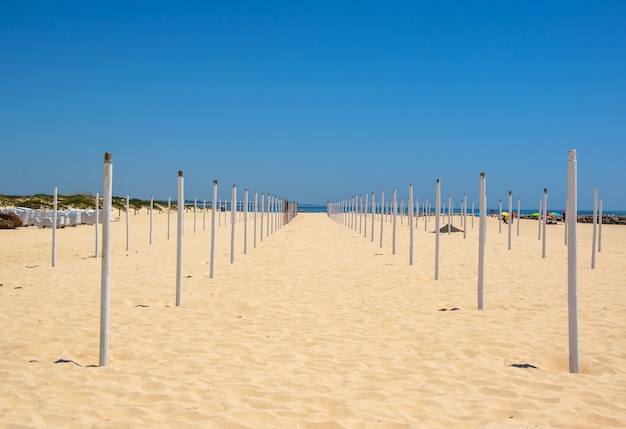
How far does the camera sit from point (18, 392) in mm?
3527

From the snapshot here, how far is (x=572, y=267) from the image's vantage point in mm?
4234

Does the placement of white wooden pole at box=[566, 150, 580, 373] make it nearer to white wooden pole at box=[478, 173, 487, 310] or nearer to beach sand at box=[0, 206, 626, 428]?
beach sand at box=[0, 206, 626, 428]

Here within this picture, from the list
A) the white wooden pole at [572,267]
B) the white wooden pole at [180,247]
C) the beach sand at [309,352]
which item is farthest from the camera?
the white wooden pole at [180,247]

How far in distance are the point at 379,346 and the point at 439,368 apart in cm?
81

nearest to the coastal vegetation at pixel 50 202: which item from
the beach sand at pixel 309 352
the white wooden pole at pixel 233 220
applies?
the white wooden pole at pixel 233 220

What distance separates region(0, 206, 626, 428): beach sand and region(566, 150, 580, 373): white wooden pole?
18 centimetres

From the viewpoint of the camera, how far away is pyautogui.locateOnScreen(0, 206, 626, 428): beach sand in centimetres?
326

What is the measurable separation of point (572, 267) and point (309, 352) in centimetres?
232

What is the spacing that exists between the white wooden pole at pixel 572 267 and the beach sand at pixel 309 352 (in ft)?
0.60

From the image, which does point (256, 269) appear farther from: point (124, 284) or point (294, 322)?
point (294, 322)

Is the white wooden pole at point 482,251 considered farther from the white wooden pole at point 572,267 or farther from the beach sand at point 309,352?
the white wooden pole at point 572,267

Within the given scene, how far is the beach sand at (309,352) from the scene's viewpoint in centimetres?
326

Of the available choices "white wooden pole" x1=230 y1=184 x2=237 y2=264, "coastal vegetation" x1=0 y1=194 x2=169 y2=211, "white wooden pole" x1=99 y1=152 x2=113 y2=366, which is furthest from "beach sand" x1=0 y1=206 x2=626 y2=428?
"coastal vegetation" x1=0 y1=194 x2=169 y2=211

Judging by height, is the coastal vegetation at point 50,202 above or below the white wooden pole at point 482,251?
above
